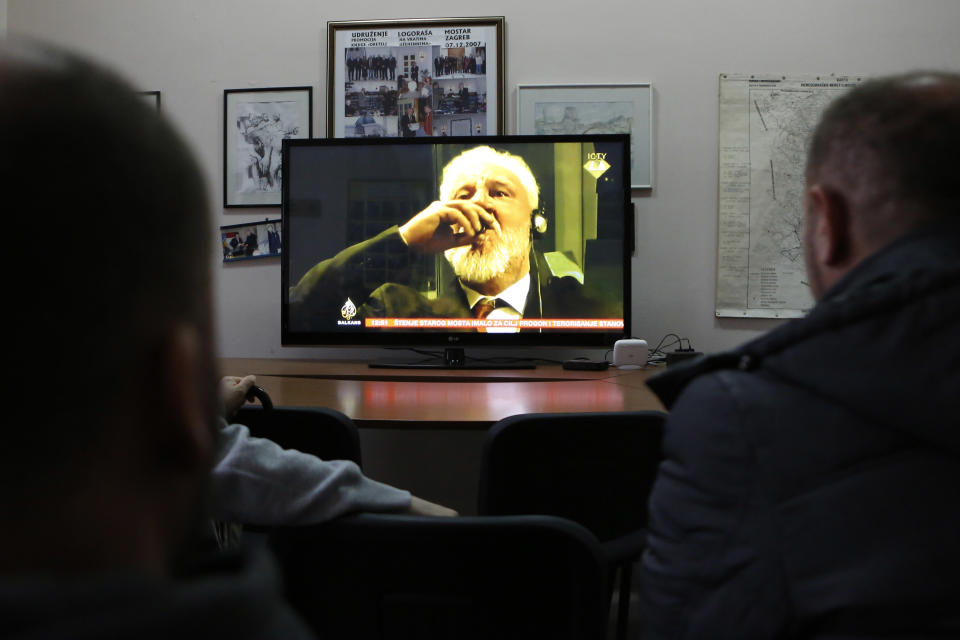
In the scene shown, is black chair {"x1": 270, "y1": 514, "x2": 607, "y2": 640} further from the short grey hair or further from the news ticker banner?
the short grey hair

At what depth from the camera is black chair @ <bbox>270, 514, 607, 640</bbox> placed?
0.80 meters

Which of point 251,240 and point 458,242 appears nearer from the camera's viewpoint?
point 458,242

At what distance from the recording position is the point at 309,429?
1.38 meters

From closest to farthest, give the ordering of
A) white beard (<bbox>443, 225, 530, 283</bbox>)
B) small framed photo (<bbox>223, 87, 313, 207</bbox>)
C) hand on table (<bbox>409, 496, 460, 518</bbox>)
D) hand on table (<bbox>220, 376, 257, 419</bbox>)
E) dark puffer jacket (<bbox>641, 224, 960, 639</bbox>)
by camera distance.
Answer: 1. dark puffer jacket (<bbox>641, 224, 960, 639</bbox>)
2. hand on table (<bbox>409, 496, 460, 518</bbox>)
3. hand on table (<bbox>220, 376, 257, 419</bbox>)
4. white beard (<bbox>443, 225, 530, 283</bbox>)
5. small framed photo (<bbox>223, 87, 313, 207</bbox>)

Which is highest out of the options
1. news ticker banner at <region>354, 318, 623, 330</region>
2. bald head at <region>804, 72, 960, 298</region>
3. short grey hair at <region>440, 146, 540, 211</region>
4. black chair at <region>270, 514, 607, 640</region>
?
short grey hair at <region>440, 146, 540, 211</region>

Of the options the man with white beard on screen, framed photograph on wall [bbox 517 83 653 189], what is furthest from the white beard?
framed photograph on wall [bbox 517 83 653 189]

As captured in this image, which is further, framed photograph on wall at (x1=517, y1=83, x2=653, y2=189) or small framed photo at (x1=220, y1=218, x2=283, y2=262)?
small framed photo at (x1=220, y1=218, x2=283, y2=262)

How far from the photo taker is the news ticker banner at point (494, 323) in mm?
2465

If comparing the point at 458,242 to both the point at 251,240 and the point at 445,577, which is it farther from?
the point at 445,577

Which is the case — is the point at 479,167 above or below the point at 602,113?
below

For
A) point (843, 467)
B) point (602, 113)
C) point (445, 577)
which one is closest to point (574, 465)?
point (445, 577)

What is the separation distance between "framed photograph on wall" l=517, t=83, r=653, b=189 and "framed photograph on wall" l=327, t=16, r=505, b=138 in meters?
0.16

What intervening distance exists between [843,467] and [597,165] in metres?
1.95

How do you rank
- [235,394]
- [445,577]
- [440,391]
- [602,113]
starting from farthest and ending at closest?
1. [602,113]
2. [440,391]
3. [235,394]
4. [445,577]
